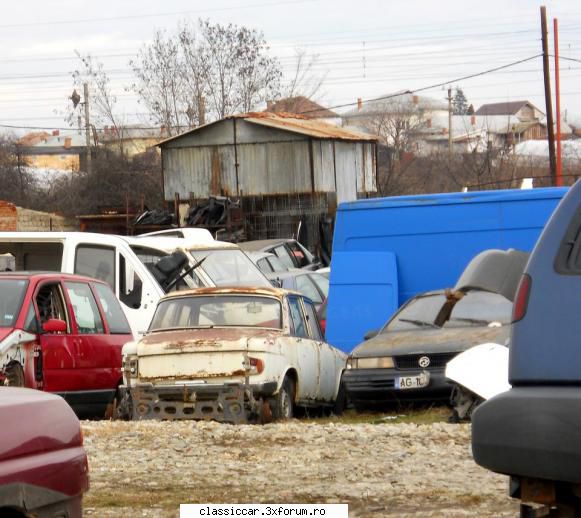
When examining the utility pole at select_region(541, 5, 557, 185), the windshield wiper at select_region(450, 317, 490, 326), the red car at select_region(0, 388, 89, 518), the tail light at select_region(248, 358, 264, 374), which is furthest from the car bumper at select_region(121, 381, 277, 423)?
the utility pole at select_region(541, 5, 557, 185)

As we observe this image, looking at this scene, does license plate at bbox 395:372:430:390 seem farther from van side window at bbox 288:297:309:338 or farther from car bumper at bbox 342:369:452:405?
van side window at bbox 288:297:309:338

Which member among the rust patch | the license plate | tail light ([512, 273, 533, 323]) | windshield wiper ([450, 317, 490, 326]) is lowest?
the license plate

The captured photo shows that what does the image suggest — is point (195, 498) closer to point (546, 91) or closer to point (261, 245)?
point (261, 245)

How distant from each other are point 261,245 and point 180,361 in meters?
15.2

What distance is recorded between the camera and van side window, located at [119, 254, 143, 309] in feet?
53.1

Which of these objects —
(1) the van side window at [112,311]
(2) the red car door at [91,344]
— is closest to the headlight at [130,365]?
(2) the red car door at [91,344]

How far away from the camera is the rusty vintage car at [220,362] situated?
39.9 feet

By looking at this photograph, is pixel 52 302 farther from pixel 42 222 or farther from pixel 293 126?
pixel 42 222

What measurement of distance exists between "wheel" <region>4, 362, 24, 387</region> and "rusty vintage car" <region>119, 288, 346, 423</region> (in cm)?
105

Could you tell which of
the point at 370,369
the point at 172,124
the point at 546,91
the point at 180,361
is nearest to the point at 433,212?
the point at 370,369

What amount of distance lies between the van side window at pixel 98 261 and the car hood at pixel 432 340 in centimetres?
419

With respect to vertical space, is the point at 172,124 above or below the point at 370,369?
above

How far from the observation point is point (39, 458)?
16.0ft

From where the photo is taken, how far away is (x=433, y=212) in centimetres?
1680
